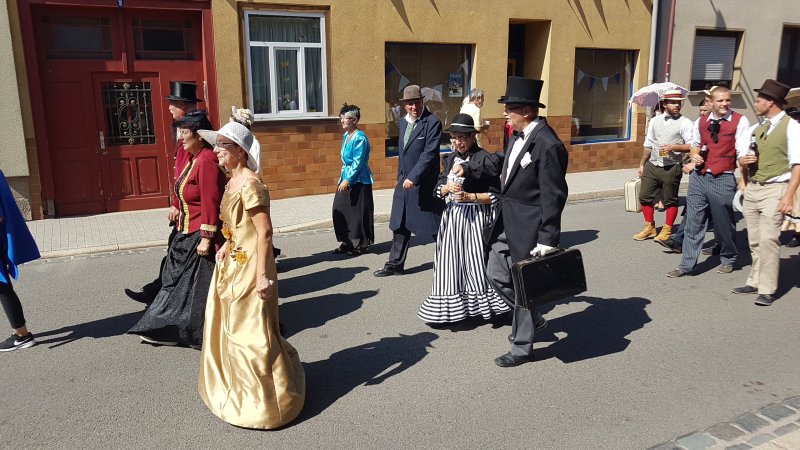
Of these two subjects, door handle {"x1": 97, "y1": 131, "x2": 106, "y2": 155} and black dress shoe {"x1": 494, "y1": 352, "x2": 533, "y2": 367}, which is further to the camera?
door handle {"x1": 97, "y1": 131, "x2": 106, "y2": 155}

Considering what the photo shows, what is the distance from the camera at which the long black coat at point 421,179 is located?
6672 mm

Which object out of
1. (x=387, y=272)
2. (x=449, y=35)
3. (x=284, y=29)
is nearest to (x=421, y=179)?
(x=387, y=272)

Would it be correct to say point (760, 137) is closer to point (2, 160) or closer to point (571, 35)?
point (571, 35)

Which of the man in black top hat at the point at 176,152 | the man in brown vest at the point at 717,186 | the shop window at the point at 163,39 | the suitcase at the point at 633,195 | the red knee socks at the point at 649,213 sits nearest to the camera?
the man in black top hat at the point at 176,152

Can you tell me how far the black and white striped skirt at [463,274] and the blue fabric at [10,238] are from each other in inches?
127

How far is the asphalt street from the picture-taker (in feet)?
12.3

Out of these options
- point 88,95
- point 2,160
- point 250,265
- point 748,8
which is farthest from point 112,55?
point 748,8

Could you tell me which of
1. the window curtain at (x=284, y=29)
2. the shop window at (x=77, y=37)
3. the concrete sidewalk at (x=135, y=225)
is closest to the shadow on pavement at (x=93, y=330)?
the concrete sidewalk at (x=135, y=225)

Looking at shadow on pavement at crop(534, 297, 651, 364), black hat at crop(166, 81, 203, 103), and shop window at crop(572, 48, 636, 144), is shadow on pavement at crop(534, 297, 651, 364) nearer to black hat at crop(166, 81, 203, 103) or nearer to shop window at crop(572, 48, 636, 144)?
black hat at crop(166, 81, 203, 103)

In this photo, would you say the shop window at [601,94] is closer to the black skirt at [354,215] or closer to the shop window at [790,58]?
the shop window at [790,58]

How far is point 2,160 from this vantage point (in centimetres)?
930

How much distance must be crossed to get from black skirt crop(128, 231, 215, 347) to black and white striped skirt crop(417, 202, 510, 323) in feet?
5.93

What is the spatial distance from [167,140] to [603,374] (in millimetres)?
8404

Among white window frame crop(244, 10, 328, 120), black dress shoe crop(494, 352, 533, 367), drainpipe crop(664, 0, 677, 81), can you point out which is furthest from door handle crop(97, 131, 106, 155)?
drainpipe crop(664, 0, 677, 81)
